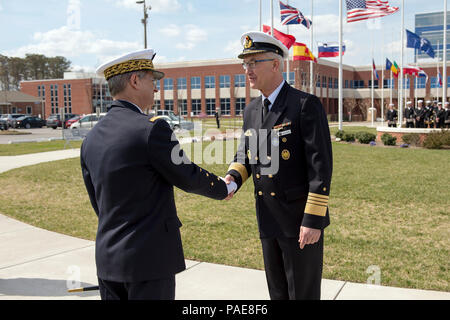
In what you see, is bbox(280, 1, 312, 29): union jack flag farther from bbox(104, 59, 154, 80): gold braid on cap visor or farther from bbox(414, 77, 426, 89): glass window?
bbox(414, 77, 426, 89): glass window

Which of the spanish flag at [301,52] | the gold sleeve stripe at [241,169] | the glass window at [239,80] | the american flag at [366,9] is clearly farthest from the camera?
the glass window at [239,80]

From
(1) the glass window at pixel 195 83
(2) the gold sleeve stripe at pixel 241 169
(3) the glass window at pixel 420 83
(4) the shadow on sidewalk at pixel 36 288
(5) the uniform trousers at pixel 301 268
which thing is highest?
(1) the glass window at pixel 195 83

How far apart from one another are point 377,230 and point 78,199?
234 inches

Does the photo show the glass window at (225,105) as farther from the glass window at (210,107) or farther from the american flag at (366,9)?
the american flag at (366,9)

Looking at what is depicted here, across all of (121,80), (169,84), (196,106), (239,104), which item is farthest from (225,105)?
(121,80)

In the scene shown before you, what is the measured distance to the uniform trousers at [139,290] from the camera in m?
2.35

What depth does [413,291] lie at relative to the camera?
4242 mm

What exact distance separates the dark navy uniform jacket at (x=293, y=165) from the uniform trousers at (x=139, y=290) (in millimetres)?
880

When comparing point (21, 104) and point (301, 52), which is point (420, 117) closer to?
point (301, 52)

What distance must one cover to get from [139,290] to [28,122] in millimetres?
51355

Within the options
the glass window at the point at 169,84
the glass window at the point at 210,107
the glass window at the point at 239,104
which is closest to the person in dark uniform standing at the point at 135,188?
the glass window at the point at 239,104

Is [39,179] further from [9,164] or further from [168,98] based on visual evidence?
[168,98]

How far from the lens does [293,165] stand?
291cm

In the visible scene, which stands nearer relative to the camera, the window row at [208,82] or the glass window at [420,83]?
the glass window at [420,83]
